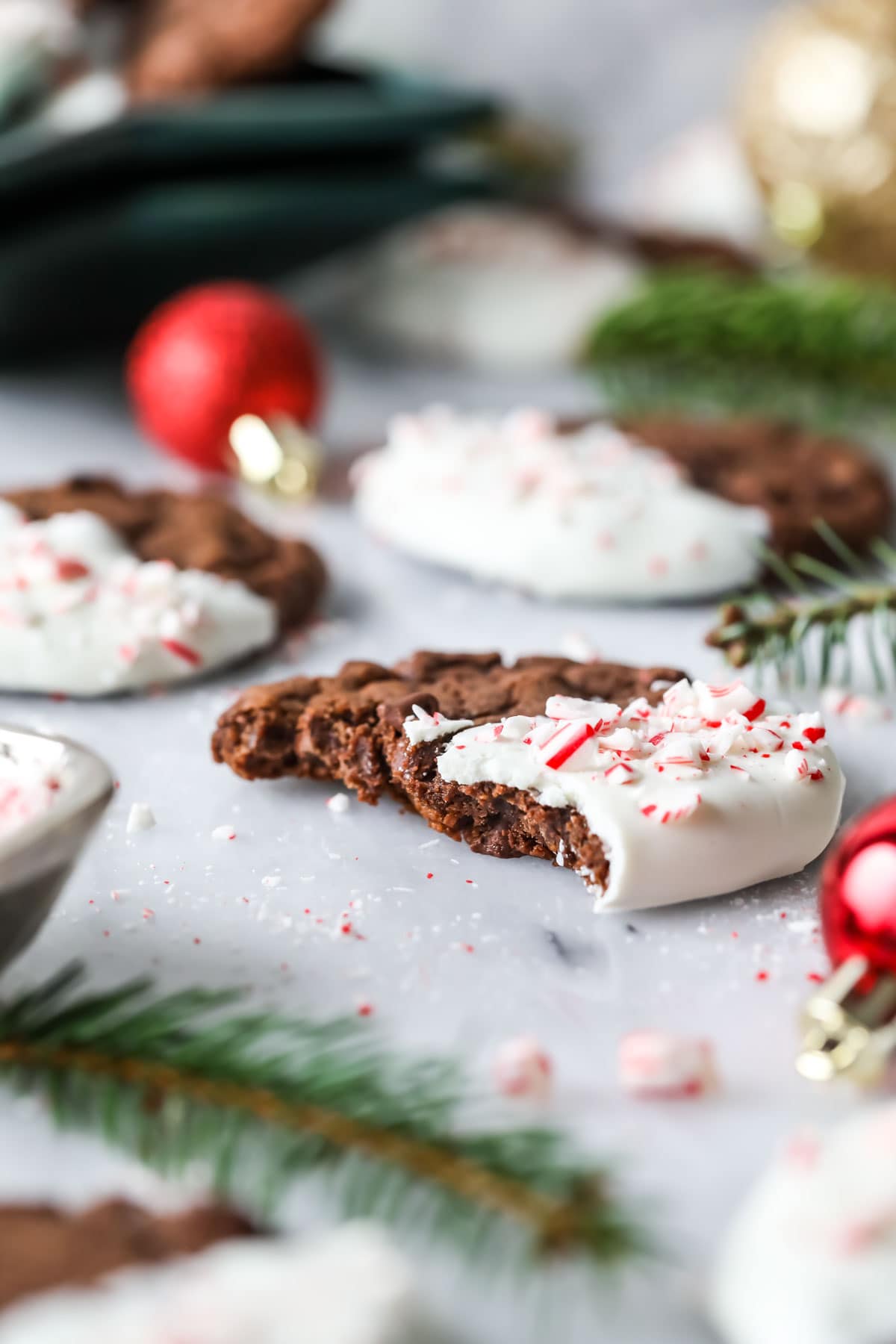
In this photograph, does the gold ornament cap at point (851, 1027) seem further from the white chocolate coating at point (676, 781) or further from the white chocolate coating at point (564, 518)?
the white chocolate coating at point (564, 518)

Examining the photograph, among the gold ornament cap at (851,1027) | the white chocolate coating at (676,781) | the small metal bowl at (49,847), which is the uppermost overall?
the small metal bowl at (49,847)

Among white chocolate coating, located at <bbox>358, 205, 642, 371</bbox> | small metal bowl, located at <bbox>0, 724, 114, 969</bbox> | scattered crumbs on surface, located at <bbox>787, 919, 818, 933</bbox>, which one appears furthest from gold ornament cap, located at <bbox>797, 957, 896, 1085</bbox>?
white chocolate coating, located at <bbox>358, 205, 642, 371</bbox>

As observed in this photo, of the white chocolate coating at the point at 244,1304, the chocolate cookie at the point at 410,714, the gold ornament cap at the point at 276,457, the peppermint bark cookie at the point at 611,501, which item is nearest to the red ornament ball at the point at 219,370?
the gold ornament cap at the point at 276,457

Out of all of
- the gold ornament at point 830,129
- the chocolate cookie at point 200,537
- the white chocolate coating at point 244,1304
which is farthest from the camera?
the gold ornament at point 830,129

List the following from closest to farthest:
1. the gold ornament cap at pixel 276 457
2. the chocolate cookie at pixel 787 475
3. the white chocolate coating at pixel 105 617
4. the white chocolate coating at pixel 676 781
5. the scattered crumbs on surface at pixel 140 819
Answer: the white chocolate coating at pixel 676 781 → the scattered crumbs on surface at pixel 140 819 → the white chocolate coating at pixel 105 617 → the chocolate cookie at pixel 787 475 → the gold ornament cap at pixel 276 457

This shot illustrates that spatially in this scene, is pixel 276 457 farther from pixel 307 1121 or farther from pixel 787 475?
pixel 307 1121

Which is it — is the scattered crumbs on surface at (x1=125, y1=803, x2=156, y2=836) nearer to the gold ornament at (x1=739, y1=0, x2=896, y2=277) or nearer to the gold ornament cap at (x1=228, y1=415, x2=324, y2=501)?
the gold ornament cap at (x1=228, y1=415, x2=324, y2=501)

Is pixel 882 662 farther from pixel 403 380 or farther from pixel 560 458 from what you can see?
pixel 403 380
